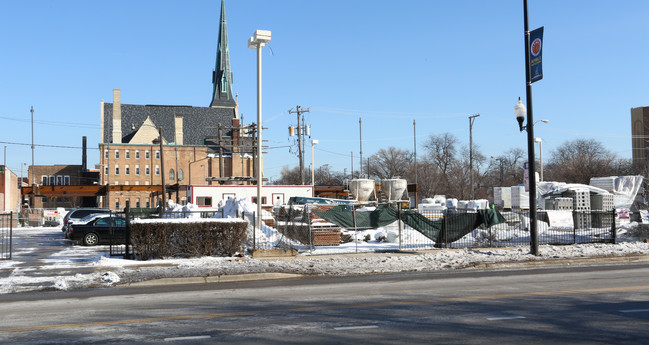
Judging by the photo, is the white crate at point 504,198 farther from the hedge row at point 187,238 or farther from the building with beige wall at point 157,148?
the building with beige wall at point 157,148

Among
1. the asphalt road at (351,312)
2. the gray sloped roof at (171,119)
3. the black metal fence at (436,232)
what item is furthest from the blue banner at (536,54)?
the gray sloped roof at (171,119)

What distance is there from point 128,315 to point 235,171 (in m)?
102

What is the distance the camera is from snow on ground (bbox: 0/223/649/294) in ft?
52.0

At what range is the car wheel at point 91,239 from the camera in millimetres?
28781

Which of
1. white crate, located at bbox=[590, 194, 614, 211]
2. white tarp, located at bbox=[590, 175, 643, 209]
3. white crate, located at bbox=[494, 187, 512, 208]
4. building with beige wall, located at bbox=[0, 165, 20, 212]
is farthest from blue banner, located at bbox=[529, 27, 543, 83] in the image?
building with beige wall, located at bbox=[0, 165, 20, 212]

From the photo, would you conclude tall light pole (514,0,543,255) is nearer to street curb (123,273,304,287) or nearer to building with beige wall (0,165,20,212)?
street curb (123,273,304,287)

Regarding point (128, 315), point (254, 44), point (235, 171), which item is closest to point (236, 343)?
point (128, 315)

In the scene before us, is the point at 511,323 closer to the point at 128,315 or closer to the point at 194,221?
the point at 128,315

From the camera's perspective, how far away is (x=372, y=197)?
166ft

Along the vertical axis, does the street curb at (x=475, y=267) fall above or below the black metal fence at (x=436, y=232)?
below

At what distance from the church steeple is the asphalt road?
135 metres

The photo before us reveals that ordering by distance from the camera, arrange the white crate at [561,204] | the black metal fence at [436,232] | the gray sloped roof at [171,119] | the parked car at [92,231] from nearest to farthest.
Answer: the black metal fence at [436,232] → the parked car at [92,231] → the white crate at [561,204] → the gray sloped roof at [171,119]

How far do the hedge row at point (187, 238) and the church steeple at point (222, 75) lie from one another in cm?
12711

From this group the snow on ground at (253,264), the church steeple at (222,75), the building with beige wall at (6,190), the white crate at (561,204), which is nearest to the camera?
the snow on ground at (253,264)
